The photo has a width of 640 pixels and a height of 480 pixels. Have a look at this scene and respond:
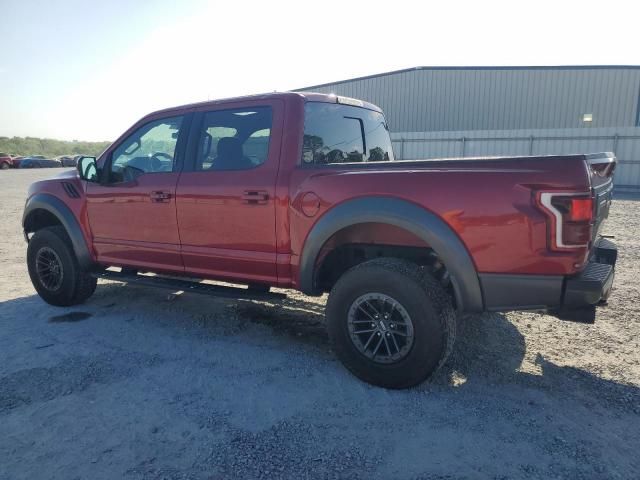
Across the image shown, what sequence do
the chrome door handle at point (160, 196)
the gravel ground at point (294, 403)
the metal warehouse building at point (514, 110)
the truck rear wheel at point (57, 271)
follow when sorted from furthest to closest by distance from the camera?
the metal warehouse building at point (514, 110) → the truck rear wheel at point (57, 271) → the chrome door handle at point (160, 196) → the gravel ground at point (294, 403)

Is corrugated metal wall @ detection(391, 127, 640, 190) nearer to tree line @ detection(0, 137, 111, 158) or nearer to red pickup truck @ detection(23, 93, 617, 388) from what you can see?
red pickup truck @ detection(23, 93, 617, 388)

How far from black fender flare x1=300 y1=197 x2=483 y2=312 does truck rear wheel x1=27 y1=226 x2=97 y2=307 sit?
297cm

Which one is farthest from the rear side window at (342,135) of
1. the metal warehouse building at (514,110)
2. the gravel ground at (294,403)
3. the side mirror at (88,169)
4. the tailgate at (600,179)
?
the metal warehouse building at (514,110)

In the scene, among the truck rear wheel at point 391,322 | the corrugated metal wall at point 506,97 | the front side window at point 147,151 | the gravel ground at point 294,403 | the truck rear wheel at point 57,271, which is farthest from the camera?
the corrugated metal wall at point 506,97

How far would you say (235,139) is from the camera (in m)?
3.74

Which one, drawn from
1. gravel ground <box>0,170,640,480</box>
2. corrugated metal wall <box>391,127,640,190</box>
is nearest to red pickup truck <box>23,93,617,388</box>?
gravel ground <box>0,170,640,480</box>

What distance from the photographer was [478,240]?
8.79 feet

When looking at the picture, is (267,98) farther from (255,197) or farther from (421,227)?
(421,227)

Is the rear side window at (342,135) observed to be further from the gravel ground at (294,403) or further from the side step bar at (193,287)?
the gravel ground at (294,403)

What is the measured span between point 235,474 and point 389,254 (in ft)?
6.04

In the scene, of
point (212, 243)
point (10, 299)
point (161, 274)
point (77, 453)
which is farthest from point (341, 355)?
point (10, 299)

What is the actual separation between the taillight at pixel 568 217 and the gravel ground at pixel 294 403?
3.47 ft

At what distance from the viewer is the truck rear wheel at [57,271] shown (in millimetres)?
4668

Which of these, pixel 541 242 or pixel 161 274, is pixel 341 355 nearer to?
pixel 541 242
